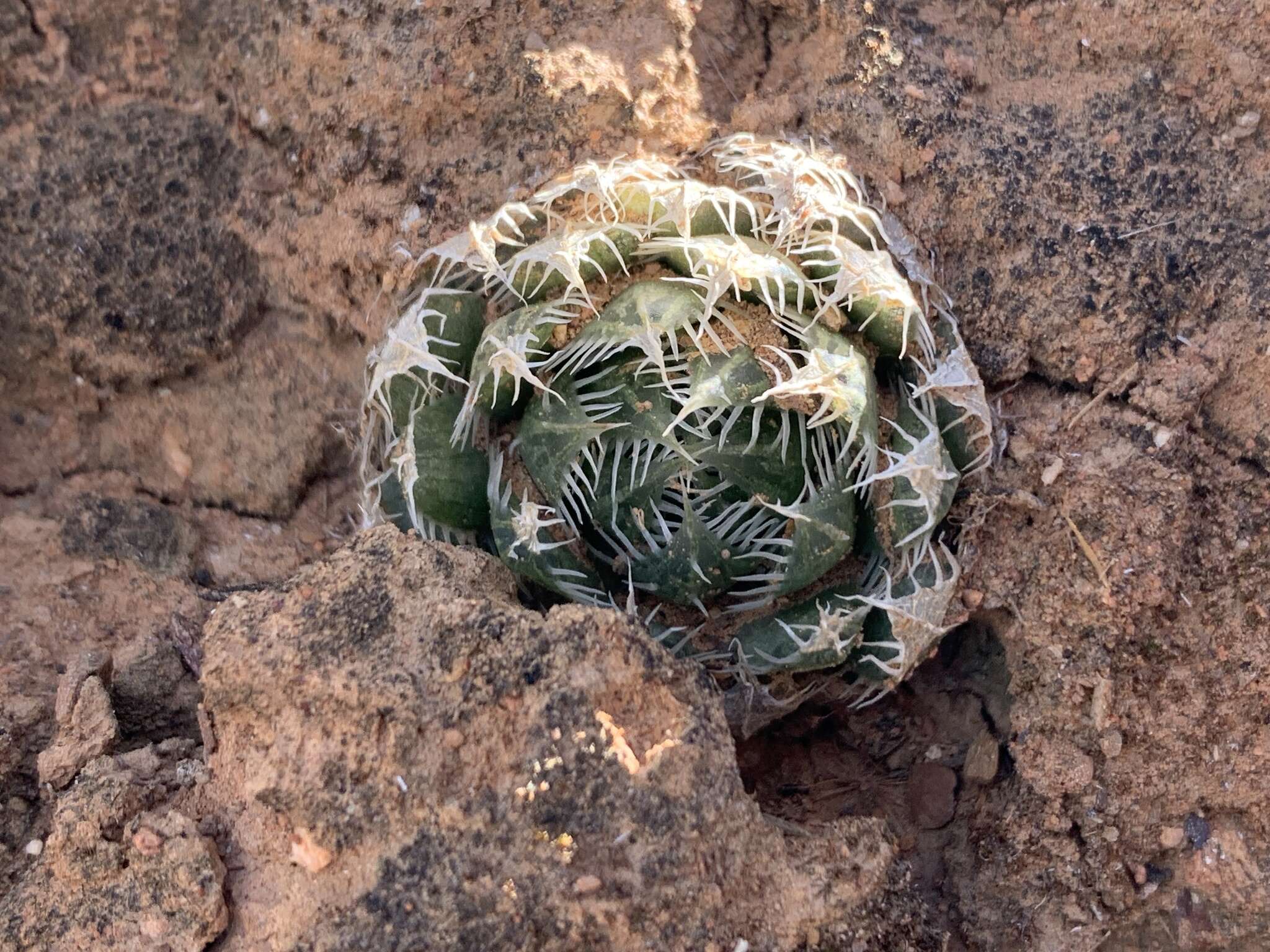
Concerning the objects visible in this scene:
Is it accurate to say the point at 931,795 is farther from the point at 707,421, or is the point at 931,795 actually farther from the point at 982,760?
the point at 707,421

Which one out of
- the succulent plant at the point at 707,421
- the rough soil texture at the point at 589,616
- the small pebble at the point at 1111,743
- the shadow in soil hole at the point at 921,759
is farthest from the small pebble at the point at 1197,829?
the succulent plant at the point at 707,421

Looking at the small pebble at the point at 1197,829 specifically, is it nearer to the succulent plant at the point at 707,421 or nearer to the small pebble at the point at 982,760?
the small pebble at the point at 982,760

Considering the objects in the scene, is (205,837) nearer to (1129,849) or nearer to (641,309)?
(641,309)

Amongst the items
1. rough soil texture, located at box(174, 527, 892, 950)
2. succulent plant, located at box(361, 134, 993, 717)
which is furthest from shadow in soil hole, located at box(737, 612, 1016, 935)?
rough soil texture, located at box(174, 527, 892, 950)

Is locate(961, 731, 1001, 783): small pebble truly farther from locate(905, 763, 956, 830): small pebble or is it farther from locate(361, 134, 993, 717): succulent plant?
locate(361, 134, 993, 717): succulent plant

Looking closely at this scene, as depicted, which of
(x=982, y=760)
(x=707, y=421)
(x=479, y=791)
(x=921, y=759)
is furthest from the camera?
(x=921, y=759)

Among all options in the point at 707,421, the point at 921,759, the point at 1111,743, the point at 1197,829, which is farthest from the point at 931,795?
the point at 707,421
